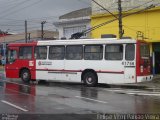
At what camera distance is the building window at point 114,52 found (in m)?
23.2

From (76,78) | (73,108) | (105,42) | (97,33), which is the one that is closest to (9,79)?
(76,78)

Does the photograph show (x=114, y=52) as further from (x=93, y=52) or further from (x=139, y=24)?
(x=139, y=24)

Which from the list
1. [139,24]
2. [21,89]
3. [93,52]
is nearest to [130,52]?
[93,52]

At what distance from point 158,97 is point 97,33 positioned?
21574 mm

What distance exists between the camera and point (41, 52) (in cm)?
2652

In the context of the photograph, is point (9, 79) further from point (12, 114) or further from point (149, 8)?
point (12, 114)

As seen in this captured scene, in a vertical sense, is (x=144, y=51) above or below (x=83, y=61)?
above

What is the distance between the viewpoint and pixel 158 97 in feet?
60.6

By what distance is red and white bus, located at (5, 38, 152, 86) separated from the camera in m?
22.8

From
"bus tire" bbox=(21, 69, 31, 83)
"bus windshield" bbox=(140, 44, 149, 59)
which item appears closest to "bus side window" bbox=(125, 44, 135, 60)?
"bus windshield" bbox=(140, 44, 149, 59)

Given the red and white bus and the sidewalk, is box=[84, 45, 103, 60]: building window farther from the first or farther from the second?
the sidewalk

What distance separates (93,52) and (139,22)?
12.5 m

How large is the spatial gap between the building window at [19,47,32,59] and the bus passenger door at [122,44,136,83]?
6.94 m

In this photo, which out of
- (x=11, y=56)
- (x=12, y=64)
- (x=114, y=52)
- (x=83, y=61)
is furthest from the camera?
(x=11, y=56)
